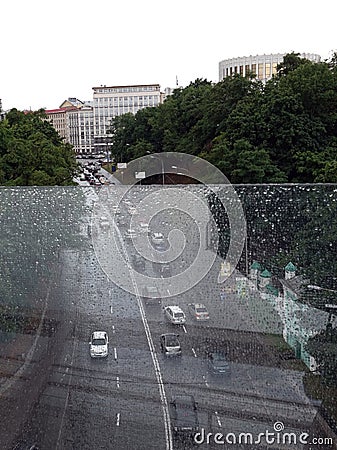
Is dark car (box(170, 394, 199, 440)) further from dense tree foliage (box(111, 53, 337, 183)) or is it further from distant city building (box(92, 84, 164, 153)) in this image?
distant city building (box(92, 84, 164, 153))

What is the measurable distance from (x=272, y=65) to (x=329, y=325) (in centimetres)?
1310

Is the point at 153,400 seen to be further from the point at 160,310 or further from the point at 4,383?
the point at 4,383

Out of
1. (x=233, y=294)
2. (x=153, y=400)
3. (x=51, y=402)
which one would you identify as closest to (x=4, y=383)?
(x=51, y=402)

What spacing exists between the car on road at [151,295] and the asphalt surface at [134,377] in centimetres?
2

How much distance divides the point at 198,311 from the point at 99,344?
0.36 m

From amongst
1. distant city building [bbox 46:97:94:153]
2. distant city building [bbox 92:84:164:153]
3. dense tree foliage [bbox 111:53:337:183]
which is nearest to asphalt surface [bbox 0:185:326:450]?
dense tree foliage [bbox 111:53:337:183]

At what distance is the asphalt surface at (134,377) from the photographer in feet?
6.00

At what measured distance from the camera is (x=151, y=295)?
7.11 ft

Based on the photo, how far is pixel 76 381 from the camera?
6.41 feet

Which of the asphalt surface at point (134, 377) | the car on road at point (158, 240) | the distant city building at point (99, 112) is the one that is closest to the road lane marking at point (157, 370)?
the asphalt surface at point (134, 377)

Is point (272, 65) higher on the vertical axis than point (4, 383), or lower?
higher

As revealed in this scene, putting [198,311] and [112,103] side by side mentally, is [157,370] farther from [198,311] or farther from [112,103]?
[112,103]

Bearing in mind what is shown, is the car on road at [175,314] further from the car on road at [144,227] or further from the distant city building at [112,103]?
the distant city building at [112,103]

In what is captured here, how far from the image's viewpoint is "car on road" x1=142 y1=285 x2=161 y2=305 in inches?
84.7
